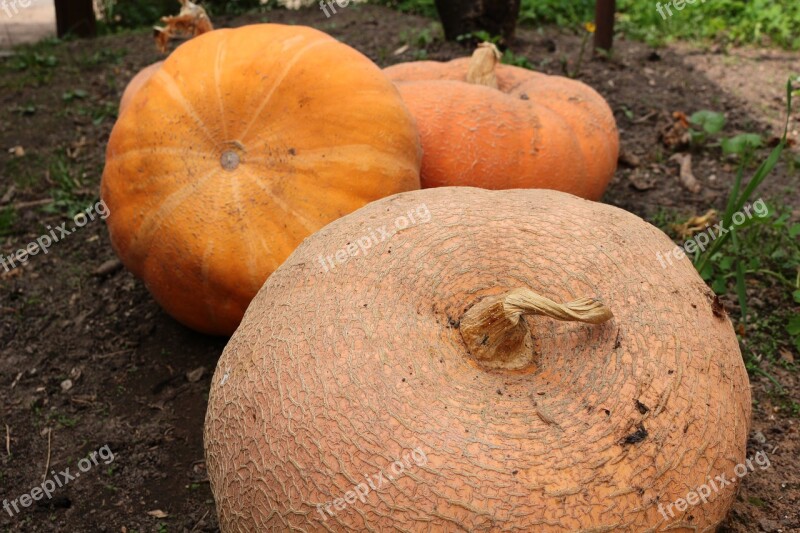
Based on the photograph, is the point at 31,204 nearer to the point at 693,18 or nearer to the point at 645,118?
the point at 645,118

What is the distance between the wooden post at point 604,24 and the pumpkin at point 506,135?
6.32 feet

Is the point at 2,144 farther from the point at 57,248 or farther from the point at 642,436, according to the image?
the point at 642,436

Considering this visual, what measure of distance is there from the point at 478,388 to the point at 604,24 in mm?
4170

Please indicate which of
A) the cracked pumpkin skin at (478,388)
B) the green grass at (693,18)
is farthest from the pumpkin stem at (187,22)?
the green grass at (693,18)

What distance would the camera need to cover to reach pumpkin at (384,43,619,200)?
322 cm

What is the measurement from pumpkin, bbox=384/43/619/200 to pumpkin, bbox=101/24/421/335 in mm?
290

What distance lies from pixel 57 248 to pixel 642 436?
310cm

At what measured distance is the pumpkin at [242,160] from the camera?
2.76 metres

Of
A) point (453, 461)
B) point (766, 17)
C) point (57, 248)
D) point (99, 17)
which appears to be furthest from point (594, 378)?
point (99, 17)

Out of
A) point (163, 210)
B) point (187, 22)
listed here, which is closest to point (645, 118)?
point (187, 22)

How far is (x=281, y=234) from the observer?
108 inches

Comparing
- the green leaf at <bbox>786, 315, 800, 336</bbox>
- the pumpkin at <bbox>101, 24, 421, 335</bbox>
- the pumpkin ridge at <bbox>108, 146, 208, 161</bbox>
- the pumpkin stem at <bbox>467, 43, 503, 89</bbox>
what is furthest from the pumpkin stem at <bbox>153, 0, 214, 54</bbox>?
the green leaf at <bbox>786, 315, 800, 336</bbox>

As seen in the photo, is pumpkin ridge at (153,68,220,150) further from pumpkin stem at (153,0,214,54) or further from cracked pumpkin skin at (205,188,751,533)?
cracked pumpkin skin at (205,188,751,533)

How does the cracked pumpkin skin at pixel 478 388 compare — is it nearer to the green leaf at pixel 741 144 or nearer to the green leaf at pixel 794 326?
the green leaf at pixel 794 326
